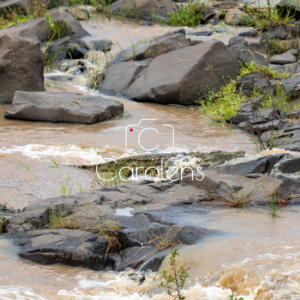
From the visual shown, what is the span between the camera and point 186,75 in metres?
9.38

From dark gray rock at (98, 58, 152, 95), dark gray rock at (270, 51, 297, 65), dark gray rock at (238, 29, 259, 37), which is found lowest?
dark gray rock at (98, 58, 152, 95)

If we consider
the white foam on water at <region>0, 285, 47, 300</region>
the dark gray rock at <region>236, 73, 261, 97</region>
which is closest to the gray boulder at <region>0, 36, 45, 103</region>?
the dark gray rock at <region>236, 73, 261, 97</region>

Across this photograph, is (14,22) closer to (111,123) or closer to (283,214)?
(111,123)

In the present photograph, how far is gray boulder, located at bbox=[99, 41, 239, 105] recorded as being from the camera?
30.9 feet

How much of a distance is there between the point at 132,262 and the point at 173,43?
892 cm

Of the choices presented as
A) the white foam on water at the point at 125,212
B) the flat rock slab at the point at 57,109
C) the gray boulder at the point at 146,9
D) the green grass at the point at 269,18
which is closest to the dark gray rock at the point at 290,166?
the white foam on water at the point at 125,212

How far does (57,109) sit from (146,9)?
8515 millimetres

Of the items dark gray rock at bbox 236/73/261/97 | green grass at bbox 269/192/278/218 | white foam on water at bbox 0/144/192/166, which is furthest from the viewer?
dark gray rock at bbox 236/73/261/97

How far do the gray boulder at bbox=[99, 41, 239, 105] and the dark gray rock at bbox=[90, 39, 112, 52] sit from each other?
2.87m

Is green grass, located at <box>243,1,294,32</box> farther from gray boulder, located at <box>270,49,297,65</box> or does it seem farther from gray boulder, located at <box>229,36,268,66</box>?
gray boulder, located at <box>229,36,268,66</box>

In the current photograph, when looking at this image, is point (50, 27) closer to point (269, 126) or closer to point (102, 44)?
point (102, 44)

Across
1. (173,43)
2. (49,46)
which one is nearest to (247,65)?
(173,43)

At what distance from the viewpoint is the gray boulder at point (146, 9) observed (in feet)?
48.7

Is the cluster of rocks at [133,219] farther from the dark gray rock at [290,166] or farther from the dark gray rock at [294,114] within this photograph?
the dark gray rock at [294,114]
